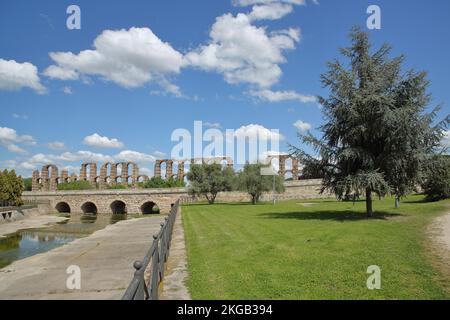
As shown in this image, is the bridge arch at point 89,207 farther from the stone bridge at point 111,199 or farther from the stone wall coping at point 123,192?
the stone wall coping at point 123,192

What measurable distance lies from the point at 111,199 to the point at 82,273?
55956 mm

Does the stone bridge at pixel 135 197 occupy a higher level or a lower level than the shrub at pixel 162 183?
lower

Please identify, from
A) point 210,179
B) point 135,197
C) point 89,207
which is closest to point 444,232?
point 210,179

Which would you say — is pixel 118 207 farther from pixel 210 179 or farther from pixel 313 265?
pixel 313 265

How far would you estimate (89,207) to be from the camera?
68.4 meters

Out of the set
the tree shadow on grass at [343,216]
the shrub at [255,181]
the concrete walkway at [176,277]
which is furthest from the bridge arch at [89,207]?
the concrete walkway at [176,277]

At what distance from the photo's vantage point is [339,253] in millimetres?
9750

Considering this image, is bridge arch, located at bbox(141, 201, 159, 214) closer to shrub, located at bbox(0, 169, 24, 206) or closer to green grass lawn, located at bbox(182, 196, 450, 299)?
shrub, located at bbox(0, 169, 24, 206)

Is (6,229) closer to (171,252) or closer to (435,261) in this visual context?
(171,252)

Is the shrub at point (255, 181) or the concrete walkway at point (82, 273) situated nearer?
the concrete walkway at point (82, 273)

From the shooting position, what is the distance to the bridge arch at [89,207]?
65775 mm

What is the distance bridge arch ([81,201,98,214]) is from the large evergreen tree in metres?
54.8

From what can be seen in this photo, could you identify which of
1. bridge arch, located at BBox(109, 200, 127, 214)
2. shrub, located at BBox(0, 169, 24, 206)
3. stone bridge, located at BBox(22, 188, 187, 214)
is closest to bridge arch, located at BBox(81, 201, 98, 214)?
stone bridge, located at BBox(22, 188, 187, 214)
